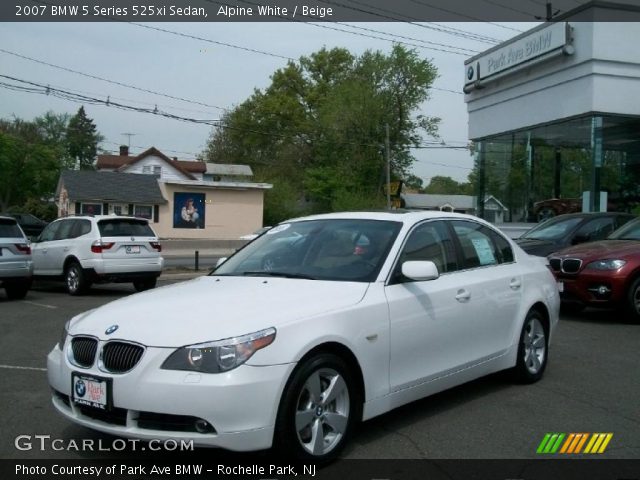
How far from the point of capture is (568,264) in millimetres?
10203

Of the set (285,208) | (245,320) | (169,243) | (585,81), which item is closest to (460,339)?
(245,320)

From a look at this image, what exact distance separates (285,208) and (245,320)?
4766 centimetres

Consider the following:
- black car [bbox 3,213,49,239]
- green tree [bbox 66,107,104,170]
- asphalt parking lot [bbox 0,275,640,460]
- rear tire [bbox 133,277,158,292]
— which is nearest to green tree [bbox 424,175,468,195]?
green tree [bbox 66,107,104,170]

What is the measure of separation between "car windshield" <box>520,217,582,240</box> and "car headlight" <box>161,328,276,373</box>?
9783 mm

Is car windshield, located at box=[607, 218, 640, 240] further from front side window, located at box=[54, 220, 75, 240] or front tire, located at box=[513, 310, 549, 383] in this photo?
front side window, located at box=[54, 220, 75, 240]

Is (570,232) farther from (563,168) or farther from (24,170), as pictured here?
(24,170)

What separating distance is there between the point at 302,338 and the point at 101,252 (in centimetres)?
1071

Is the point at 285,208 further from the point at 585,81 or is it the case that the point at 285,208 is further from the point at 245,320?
the point at 245,320

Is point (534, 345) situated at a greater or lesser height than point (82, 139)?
lesser

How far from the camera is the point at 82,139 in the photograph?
107750 mm

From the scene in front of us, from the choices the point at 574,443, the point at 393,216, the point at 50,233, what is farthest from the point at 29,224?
the point at 574,443

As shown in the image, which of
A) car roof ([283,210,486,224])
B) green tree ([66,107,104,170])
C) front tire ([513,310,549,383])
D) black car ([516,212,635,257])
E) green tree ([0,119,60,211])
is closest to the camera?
car roof ([283,210,486,224])

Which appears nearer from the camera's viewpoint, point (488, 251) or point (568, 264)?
point (488, 251)

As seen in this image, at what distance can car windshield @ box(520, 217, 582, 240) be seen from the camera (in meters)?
12.6
